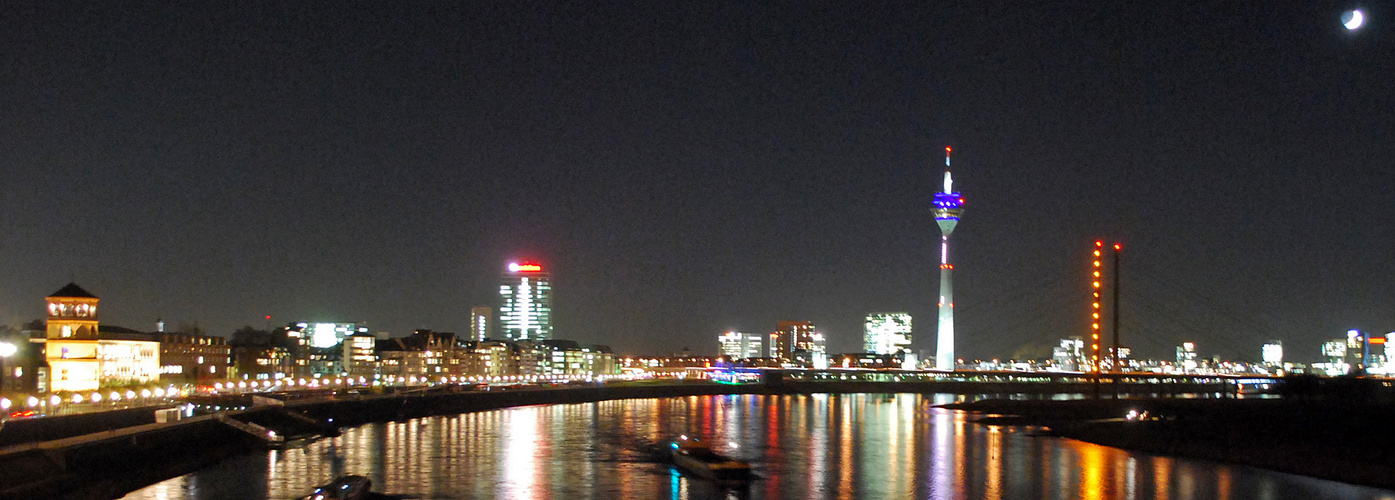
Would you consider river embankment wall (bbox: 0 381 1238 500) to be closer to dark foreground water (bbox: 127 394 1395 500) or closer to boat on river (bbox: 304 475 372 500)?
dark foreground water (bbox: 127 394 1395 500)

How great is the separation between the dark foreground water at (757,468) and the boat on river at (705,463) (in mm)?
843

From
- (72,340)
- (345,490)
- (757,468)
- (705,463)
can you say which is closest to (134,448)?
(345,490)

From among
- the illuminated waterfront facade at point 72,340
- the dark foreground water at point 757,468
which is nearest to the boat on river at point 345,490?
the dark foreground water at point 757,468

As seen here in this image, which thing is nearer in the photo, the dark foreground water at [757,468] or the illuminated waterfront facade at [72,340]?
the dark foreground water at [757,468]

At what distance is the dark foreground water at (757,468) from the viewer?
36438mm

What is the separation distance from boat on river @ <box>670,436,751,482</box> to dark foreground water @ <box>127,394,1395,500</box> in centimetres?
84

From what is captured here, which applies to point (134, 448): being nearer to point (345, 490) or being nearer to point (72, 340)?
point (345, 490)

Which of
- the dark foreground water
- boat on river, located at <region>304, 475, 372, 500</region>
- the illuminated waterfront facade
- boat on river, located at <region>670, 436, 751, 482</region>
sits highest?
the illuminated waterfront facade

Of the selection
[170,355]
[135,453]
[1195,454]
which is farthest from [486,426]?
[170,355]

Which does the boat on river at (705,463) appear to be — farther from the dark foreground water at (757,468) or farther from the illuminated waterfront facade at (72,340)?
the illuminated waterfront facade at (72,340)

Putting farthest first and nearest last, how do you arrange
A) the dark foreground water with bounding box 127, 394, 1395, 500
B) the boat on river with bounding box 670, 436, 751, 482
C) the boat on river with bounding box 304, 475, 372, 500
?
the boat on river with bounding box 670, 436, 751, 482 → the dark foreground water with bounding box 127, 394, 1395, 500 → the boat on river with bounding box 304, 475, 372, 500

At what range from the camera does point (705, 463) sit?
4131 centimetres

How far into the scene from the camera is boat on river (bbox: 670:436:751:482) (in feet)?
131

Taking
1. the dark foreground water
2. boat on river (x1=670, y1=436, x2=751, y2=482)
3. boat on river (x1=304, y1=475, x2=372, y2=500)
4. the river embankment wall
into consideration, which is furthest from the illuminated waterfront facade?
boat on river (x1=304, y1=475, x2=372, y2=500)
